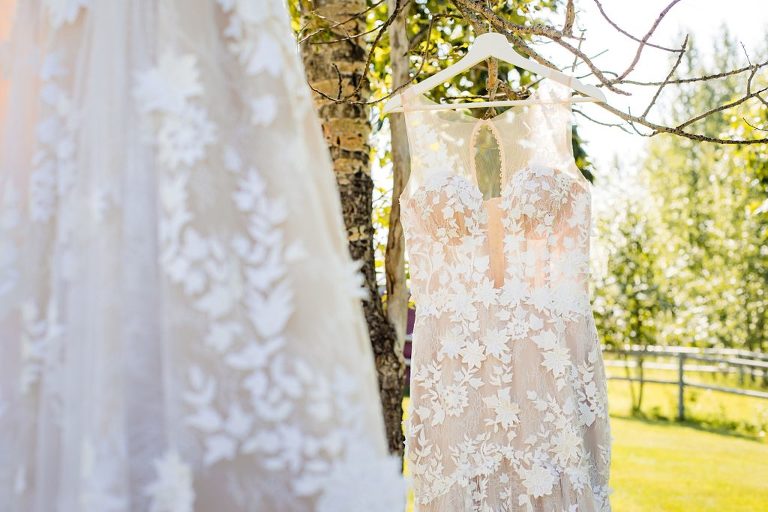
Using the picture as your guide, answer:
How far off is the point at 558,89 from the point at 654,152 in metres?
18.9

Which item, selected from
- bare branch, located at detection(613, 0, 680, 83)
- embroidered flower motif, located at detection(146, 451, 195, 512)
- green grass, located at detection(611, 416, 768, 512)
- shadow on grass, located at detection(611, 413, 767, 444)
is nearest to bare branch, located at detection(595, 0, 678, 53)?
bare branch, located at detection(613, 0, 680, 83)

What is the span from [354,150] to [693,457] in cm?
672

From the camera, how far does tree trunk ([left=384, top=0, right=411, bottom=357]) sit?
10.4 feet

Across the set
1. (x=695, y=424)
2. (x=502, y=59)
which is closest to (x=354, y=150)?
(x=502, y=59)

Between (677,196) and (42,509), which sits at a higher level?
(677,196)

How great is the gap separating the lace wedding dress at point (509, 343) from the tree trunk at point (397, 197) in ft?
2.31

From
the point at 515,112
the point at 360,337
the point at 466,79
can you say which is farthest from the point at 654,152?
the point at 360,337

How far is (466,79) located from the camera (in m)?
4.37

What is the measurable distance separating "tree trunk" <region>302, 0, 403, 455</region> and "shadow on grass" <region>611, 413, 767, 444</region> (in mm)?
7877

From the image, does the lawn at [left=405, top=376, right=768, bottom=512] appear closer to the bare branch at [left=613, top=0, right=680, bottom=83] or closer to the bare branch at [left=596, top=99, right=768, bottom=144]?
the bare branch at [left=596, top=99, right=768, bottom=144]

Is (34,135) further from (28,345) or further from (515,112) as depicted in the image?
(515,112)

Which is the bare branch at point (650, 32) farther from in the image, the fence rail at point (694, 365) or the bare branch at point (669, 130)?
the fence rail at point (694, 365)

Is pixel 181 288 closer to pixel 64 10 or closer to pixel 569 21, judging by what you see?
pixel 64 10

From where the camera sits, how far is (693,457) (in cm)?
812
